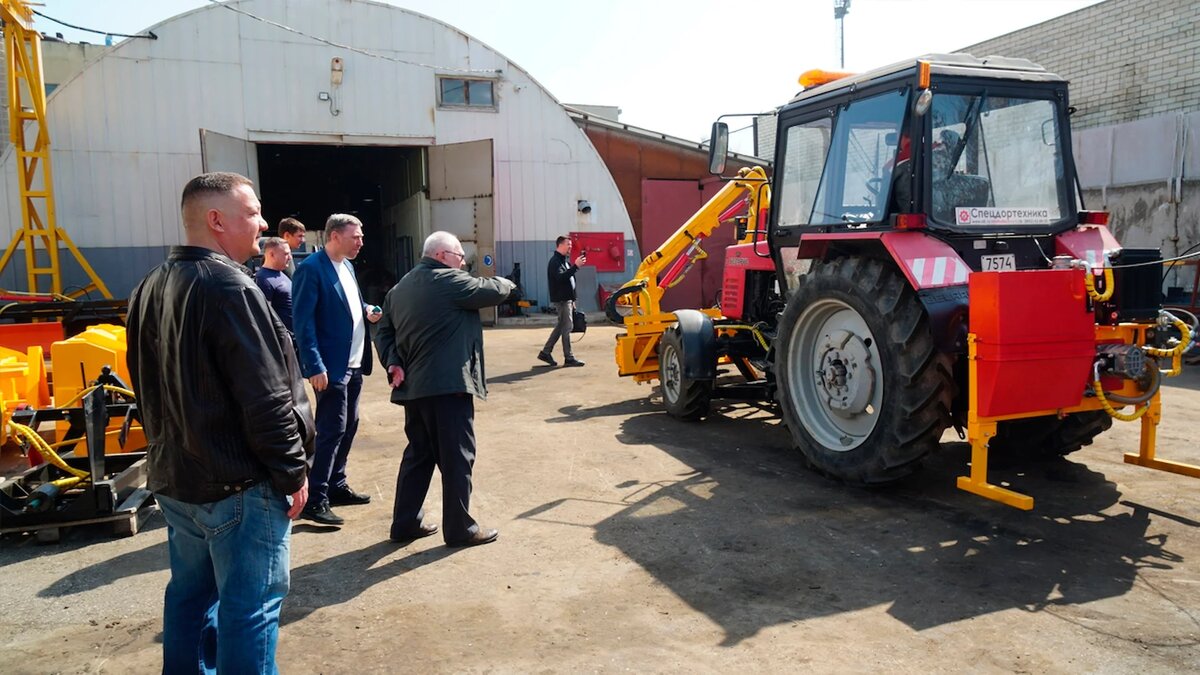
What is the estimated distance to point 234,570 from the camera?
2.27 metres

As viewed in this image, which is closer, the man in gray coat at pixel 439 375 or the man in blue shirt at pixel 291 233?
the man in gray coat at pixel 439 375

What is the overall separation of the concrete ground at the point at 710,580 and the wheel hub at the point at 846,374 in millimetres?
502

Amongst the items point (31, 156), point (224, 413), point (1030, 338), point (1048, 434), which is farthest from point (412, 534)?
point (31, 156)

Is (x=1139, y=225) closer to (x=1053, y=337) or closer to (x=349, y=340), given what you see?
(x=1053, y=337)

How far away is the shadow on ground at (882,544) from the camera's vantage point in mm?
3346

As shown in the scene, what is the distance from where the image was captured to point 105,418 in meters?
4.49

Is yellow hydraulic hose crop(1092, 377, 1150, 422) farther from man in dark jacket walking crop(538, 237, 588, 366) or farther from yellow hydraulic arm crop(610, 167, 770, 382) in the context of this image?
man in dark jacket walking crop(538, 237, 588, 366)

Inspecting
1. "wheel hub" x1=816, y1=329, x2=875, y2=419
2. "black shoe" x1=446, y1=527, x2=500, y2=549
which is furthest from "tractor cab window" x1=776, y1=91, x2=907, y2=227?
"black shoe" x1=446, y1=527, x2=500, y2=549

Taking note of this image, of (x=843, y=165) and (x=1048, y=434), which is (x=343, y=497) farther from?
(x=1048, y=434)

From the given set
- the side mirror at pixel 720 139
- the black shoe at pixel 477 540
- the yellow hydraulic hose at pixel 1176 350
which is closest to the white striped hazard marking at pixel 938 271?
the yellow hydraulic hose at pixel 1176 350

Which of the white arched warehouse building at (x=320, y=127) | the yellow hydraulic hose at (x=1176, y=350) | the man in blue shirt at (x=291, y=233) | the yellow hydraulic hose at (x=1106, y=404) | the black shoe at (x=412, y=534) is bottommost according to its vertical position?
the black shoe at (x=412, y=534)

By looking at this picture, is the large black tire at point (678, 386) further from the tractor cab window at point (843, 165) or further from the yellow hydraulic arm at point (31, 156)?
the yellow hydraulic arm at point (31, 156)

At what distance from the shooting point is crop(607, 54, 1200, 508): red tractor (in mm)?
3986

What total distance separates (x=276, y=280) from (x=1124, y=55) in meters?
14.7
